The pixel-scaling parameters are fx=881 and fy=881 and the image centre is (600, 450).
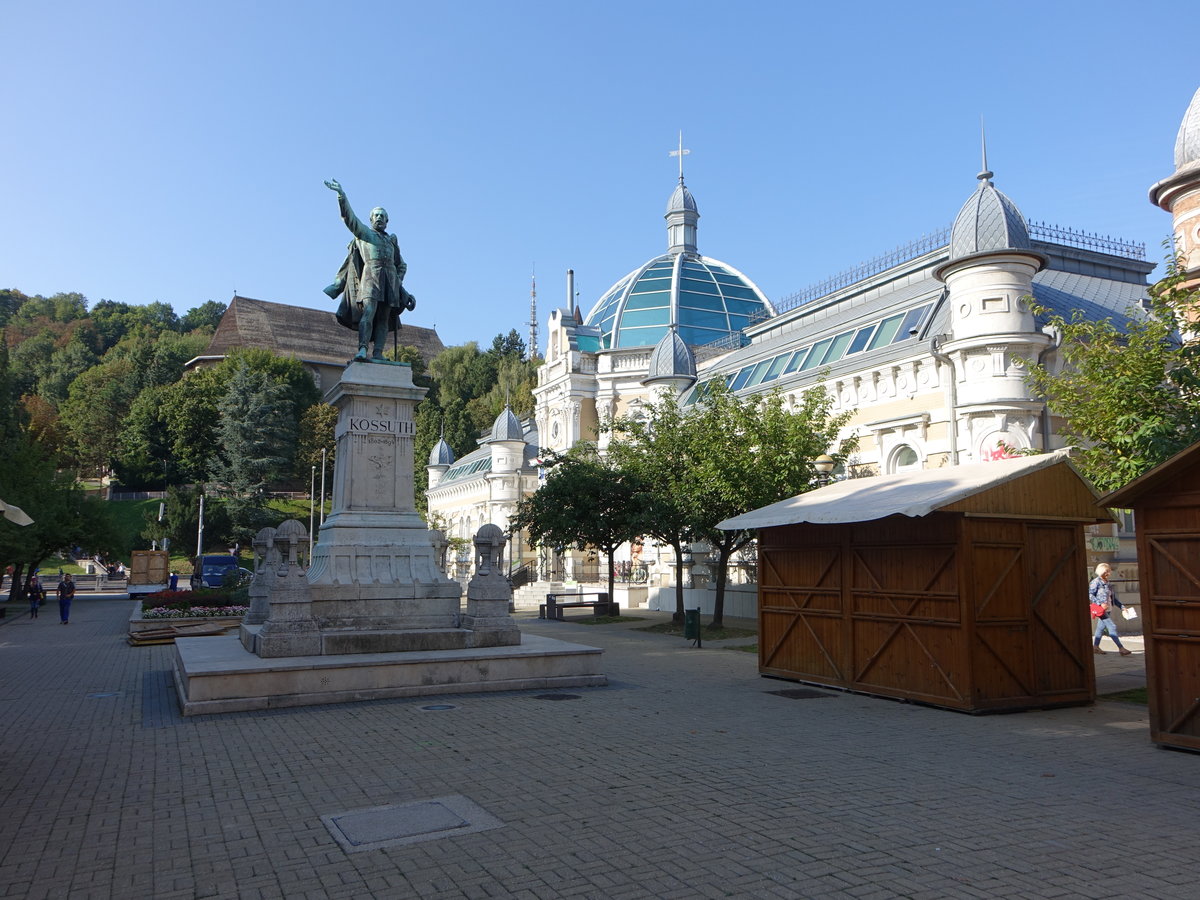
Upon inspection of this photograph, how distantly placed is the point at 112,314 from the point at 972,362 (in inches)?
5073

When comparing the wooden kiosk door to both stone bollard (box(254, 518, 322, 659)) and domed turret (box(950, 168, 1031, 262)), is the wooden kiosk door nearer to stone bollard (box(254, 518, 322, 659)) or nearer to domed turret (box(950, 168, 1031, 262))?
stone bollard (box(254, 518, 322, 659))

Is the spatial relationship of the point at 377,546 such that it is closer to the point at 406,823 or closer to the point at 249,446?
the point at 406,823

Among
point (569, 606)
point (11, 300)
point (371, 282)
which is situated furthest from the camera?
point (11, 300)

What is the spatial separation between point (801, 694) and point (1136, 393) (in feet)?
21.4

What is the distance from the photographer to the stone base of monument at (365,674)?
11602 millimetres

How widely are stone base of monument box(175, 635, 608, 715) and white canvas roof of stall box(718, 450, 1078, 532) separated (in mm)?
3835

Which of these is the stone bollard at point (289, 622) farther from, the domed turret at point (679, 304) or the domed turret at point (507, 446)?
the domed turret at point (507, 446)

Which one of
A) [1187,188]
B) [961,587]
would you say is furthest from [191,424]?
[961,587]

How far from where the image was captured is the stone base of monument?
11.6 meters

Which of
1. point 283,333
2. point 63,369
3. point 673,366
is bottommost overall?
point 673,366

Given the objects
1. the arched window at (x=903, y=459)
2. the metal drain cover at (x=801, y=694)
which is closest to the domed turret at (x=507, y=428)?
the arched window at (x=903, y=459)

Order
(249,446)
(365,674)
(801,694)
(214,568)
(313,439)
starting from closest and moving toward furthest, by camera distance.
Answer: (365,674) < (801,694) < (214,568) < (249,446) < (313,439)

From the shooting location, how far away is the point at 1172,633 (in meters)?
9.37

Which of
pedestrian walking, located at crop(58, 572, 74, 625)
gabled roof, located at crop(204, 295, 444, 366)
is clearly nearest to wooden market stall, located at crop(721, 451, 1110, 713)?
pedestrian walking, located at crop(58, 572, 74, 625)
